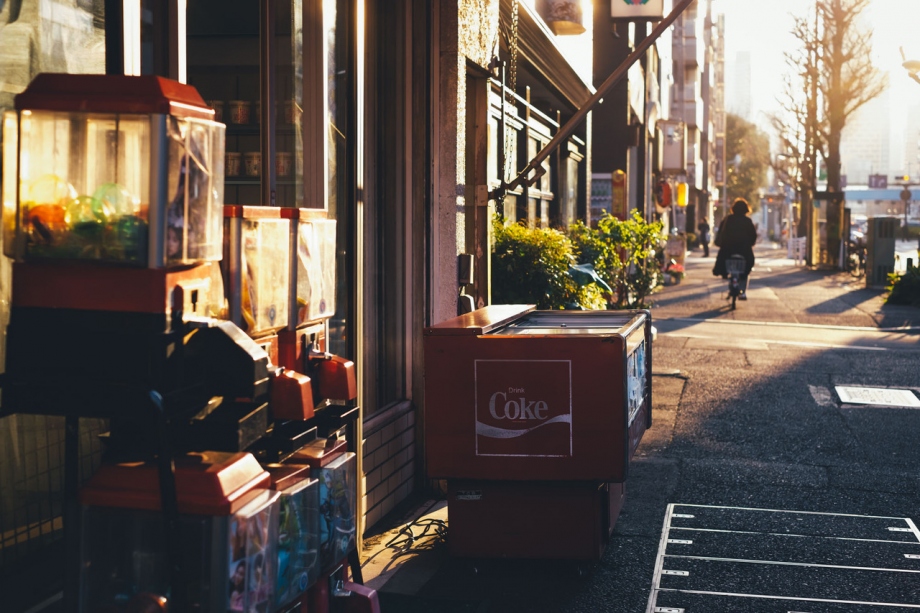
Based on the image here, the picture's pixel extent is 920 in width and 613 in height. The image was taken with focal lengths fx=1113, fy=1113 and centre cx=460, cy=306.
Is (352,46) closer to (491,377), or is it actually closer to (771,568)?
(491,377)

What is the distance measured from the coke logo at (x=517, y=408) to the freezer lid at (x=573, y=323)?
322 mm

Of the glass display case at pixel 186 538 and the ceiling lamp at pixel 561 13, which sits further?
the ceiling lamp at pixel 561 13

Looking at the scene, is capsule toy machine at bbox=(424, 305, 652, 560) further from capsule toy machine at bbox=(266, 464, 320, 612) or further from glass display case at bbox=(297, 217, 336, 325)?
capsule toy machine at bbox=(266, 464, 320, 612)

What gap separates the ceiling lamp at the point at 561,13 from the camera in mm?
14195

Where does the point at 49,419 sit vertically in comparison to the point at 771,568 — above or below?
above

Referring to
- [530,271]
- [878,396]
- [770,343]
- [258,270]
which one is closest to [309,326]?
[258,270]

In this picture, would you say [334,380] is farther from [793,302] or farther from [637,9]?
[793,302]

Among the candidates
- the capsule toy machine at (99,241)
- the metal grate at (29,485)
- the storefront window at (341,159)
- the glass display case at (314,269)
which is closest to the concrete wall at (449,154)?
the storefront window at (341,159)

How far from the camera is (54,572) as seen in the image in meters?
3.32

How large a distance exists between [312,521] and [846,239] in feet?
116

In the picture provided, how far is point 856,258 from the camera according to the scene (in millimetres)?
35562

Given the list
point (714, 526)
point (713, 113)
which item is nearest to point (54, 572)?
point (714, 526)

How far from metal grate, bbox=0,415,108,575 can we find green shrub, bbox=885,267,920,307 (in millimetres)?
21086

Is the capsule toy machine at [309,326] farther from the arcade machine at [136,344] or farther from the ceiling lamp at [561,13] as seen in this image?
the ceiling lamp at [561,13]
